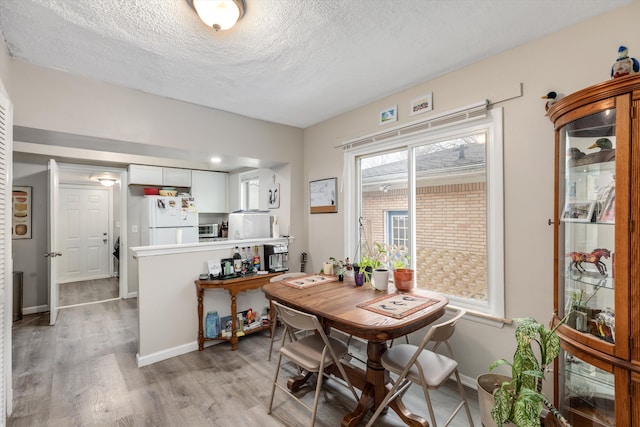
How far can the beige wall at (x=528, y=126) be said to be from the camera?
1.69m

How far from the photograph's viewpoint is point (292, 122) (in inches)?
141

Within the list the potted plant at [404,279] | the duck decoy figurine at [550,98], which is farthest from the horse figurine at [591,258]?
the potted plant at [404,279]

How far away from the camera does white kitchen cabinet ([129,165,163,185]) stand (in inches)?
185

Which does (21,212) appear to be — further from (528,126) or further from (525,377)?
(528,126)

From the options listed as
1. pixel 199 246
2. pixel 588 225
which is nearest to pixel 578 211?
pixel 588 225

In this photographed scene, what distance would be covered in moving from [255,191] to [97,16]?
12.1 feet

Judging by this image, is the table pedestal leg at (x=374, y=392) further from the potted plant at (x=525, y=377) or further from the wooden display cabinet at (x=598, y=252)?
the wooden display cabinet at (x=598, y=252)

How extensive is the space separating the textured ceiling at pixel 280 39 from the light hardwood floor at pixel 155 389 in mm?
2518

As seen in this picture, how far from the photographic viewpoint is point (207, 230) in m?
5.70

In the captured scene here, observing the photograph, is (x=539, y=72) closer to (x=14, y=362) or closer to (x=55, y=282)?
(x=14, y=362)

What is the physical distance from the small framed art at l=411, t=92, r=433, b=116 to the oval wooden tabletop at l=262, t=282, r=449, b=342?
155 centimetres

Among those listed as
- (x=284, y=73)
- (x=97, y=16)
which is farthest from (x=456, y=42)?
(x=97, y=16)

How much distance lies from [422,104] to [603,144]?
1.34m

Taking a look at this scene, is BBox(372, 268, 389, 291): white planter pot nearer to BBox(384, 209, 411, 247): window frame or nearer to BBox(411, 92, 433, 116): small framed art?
BBox(384, 209, 411, 247): window frame
